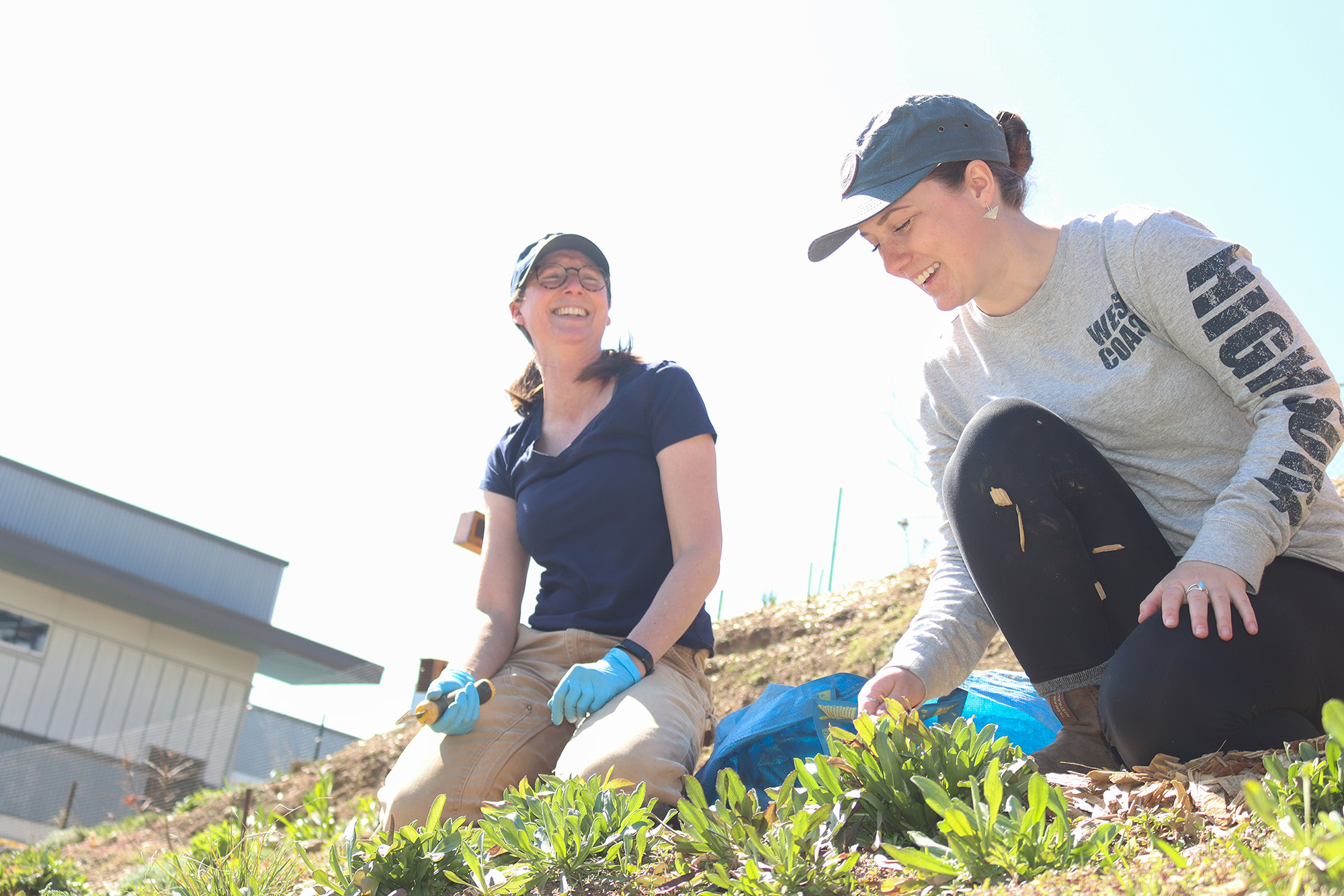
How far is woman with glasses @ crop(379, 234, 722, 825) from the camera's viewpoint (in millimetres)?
2096

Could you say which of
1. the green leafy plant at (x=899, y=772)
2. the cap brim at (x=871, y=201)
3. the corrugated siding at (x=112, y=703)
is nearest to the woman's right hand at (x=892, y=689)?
the green leafy plant at (x=899, y=772)

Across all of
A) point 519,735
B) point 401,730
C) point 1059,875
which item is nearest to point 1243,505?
point 1059,875

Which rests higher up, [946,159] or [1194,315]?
[946,159]

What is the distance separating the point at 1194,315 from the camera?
1.77 meters

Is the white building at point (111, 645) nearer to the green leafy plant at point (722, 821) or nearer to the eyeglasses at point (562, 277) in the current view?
the eyeglasses at point (562, 277)

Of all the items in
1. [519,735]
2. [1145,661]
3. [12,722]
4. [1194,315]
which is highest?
Result: [1194,315]

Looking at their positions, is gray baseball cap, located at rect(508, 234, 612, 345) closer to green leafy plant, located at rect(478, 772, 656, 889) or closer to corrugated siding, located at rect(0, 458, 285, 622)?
green leafy plant, located at rect(478, 772, 656, 889)

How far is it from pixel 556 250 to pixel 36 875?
10.0 feet

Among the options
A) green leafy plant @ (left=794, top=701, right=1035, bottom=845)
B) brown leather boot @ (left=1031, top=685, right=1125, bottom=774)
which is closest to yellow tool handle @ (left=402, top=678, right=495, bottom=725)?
green leafy plant @ (left=794, top=701, right=1035, bottom=845)

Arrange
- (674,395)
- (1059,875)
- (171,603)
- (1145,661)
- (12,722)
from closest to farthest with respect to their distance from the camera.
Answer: (1059,875)
(1145,661)
(674,395)
(12,722)
(171,603)

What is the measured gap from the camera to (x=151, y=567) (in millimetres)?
13734

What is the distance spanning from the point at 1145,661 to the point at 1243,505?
328 millimetres

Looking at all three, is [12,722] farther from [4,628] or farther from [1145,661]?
[1145,661]

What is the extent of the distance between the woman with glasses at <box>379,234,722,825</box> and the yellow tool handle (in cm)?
2
